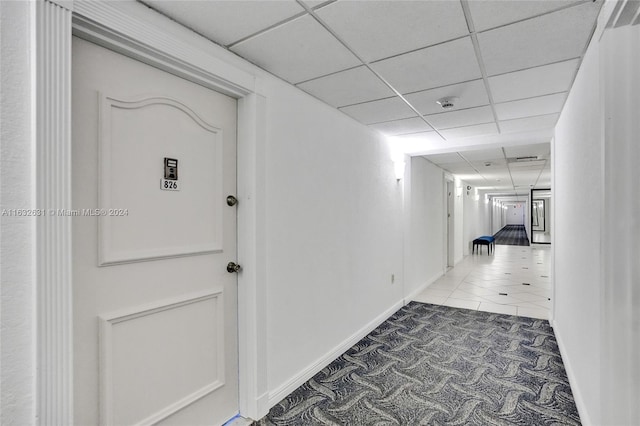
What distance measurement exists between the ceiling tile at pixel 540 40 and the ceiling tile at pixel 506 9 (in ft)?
0.21

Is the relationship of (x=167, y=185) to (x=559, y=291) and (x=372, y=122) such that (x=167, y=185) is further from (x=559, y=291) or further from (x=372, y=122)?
(x=559, y=291)

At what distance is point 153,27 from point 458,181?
28.9 feet

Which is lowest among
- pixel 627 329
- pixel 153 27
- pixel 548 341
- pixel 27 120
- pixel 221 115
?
pixel 548 341

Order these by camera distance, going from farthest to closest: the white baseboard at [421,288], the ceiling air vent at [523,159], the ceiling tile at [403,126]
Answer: the ceiling air vent at [523,159], the white baseboard at [421,288], the ceiling tile at [403,126]

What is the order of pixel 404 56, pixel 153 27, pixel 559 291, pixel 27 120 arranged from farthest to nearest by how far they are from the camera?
pixel 559 291 < pixel 404 56 < pixel 153 27 < pixel 27 120

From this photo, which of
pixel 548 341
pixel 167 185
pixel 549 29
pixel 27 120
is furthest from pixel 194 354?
pixel 548 341

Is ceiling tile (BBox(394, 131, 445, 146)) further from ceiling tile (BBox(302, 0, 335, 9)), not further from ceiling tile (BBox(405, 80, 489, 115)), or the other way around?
ceiling tile (BBox(302, 0, 335, 9))

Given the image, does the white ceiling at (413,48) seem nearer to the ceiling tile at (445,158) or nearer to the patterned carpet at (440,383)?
the ceiling tile at (445,158)

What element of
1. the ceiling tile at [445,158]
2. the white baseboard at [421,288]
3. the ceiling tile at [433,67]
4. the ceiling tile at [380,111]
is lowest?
the white baseboard at [421,288]

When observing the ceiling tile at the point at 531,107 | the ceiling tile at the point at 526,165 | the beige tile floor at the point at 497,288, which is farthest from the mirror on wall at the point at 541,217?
the ceiling tile at the point at 531,107

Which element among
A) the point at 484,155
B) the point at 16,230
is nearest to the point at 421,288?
the point at 484,155

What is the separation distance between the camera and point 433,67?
7.36 feet

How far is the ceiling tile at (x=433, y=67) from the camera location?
2.01 m

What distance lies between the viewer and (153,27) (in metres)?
1.58
